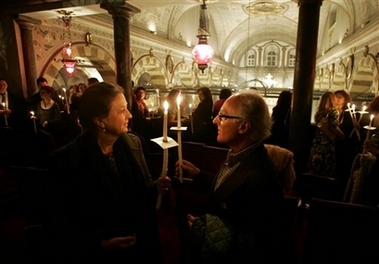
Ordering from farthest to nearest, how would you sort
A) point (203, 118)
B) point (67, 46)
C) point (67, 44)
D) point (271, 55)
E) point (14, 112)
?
1. point (271, 55)
2. point (67, 44)
3. point (67, 46)
4. point (14, 112)
5. point (203, 118)

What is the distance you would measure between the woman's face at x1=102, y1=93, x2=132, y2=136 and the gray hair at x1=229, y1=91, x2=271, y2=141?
1.95 ft

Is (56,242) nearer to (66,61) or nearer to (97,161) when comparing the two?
(97,161)

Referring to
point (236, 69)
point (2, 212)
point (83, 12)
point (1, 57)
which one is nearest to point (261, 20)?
point (236, 69)

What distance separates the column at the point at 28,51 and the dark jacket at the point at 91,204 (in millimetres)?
5373

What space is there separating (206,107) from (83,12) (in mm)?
3404

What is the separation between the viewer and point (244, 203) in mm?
1146

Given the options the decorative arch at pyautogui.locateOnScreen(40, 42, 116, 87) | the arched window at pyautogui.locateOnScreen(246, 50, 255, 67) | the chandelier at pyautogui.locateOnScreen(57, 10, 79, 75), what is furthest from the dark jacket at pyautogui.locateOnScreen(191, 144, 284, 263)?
the arched window at pyautogui.locateOnScreen(246, 50, 255, 67)

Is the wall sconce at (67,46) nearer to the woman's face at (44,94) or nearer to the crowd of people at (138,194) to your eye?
the woman's face at (44,94)

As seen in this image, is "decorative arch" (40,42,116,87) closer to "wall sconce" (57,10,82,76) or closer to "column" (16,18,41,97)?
"wall sconce" (57,10,82,76)

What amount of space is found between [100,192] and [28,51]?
18.4 ft

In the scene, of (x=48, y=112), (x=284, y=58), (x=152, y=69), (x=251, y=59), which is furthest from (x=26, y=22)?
(x=284, y=58)

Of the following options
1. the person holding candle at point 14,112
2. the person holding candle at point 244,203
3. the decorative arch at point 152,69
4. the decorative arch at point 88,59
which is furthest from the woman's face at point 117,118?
the decorative arch at point 152,69

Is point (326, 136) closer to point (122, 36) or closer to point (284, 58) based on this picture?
point (122, 36)

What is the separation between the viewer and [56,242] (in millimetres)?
1349
